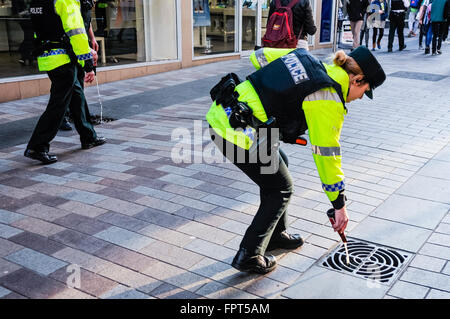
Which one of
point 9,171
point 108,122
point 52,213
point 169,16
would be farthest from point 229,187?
point 169,16

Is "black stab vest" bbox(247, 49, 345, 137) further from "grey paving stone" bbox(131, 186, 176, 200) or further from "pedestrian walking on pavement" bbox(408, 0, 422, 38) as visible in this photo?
"pedestrian walking on pavement" bbox(408, 0, 422, 38)

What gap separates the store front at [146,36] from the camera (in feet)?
28.8

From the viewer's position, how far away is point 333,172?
8.51ft

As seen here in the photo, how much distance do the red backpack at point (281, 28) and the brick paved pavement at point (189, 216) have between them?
149cm

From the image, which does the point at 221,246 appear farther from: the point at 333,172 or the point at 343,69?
the point at 343,69

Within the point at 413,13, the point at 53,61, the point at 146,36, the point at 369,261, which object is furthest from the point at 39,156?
the point at 413,13

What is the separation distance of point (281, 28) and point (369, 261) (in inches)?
170

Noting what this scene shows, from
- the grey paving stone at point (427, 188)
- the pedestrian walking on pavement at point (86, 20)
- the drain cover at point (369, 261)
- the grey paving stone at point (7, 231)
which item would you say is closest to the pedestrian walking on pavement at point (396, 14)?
the pedestrian walking on pavement at point (86, 20)

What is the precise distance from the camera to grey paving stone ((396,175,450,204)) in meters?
4.34

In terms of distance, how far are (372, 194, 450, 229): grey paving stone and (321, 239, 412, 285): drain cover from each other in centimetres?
54

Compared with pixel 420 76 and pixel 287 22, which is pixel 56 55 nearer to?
pixel 287 22

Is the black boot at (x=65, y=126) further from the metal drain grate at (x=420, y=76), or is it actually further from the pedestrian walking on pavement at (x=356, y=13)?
the pedestrian walking on pavement at (x=356, y=13)

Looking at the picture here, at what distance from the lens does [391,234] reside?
12.0 feet

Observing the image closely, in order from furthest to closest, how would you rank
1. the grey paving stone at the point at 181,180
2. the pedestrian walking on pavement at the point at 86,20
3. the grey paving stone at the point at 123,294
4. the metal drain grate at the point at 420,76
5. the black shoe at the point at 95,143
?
the metal drain grate at the point at 420,76 → the pedestrian walking on pavement at the point at 86,20 → the black shoe at the point at 95,143 → the grey paving stone at the point at 181,180 → the grey paving stone at the point at 123,294
